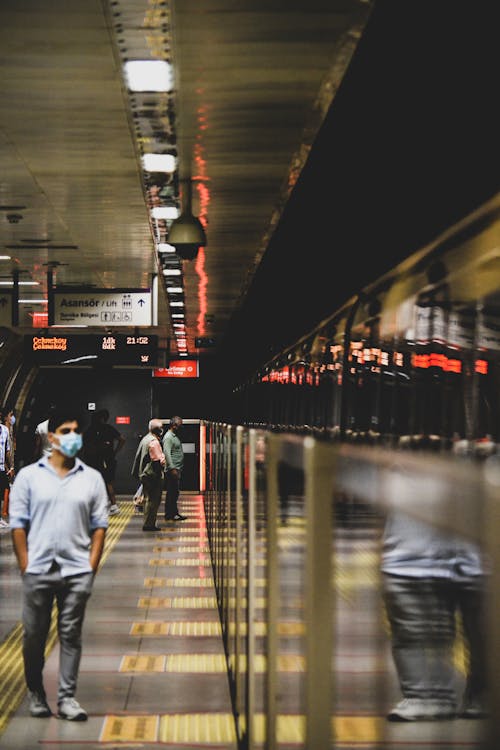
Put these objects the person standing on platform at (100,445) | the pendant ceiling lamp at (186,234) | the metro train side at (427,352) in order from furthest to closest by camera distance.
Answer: the person standing on platform at (100,445) < the pendant ceiling lamp at (186,234) < the metro train side at (427,352)

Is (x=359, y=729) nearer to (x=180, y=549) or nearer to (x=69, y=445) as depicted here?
(x=69, y=445)

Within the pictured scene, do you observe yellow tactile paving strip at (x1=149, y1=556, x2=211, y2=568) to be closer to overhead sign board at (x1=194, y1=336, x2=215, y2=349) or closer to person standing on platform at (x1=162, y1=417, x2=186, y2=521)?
person standing on platform at (x1=162, y1=417, x2=186, y2=521)

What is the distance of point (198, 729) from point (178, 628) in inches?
109

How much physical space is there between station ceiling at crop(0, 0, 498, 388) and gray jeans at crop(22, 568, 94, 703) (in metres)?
3.09

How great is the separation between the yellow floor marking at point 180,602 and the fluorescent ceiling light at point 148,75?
4375mm

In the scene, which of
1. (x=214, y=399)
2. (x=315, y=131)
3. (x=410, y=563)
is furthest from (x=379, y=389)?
(x=214, y=399)

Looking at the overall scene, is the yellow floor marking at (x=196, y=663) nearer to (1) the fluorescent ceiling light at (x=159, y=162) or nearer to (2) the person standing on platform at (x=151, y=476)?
(1) the fluorescent ceiling light at (x=159, y=162)

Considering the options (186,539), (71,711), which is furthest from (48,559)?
(186,539)

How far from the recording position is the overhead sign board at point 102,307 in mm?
14203

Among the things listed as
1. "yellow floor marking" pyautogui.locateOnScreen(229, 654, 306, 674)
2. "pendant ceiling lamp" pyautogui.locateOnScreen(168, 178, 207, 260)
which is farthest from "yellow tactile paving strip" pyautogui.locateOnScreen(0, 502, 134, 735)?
"pendant ceiling lamp" pyautogui.locateOnScreen(168, 178, 207, 260)

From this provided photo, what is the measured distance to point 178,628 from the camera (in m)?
8.23

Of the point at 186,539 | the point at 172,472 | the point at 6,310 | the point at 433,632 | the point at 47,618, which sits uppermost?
the point at 6,310

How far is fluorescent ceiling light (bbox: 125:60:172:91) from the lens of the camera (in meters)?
6.73

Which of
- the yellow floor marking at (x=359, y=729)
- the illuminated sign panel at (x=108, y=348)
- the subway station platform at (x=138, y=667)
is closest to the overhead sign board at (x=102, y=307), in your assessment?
the subway station platform at (x=138, y=667)
